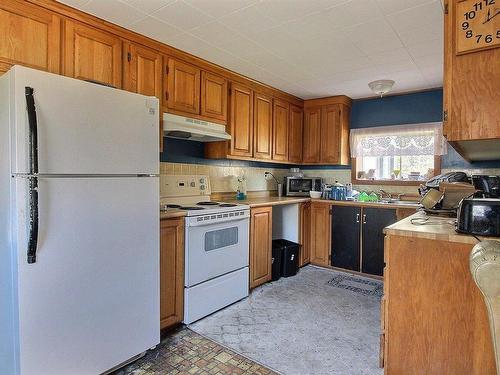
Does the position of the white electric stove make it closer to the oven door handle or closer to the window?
the oven door handle

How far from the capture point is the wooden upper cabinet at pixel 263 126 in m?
3.63

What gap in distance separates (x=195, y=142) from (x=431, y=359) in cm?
263

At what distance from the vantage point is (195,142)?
3305mm

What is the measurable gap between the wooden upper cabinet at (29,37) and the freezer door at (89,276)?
32.0 inches

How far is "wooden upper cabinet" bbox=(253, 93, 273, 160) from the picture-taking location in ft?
11.9

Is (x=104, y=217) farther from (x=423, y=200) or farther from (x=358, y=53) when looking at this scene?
(x=358, y=53)

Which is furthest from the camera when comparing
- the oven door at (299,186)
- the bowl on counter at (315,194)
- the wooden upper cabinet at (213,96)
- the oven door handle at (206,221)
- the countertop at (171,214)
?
the oven door at (299,186)

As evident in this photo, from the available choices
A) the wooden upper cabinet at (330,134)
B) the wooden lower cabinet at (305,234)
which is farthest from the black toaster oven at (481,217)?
the wooden upper cabinet at (330,134)

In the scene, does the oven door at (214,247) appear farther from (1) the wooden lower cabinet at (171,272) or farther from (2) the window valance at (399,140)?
(2) the window valance at (399,140)

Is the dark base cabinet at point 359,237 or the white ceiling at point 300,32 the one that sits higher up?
the white ceiling at point 300,32

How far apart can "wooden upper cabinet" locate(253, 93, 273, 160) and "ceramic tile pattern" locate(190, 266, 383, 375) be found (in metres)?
1.51

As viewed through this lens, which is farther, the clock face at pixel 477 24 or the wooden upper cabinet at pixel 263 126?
the wooden upper cabinet at pixel 263 126

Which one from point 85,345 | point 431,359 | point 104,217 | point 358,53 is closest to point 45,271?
point 104,217

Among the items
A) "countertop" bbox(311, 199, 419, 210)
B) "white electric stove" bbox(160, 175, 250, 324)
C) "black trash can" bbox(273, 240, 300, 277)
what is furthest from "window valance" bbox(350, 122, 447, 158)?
"white electric stove" bbox(160, 175, 250, 324)
